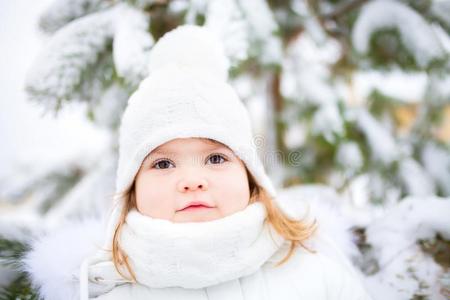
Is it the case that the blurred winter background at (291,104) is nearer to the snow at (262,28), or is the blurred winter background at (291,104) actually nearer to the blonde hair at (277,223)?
the snow at (262,28)

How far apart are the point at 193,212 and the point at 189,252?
0.09 meters

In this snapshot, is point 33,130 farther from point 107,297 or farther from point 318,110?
point 318,110

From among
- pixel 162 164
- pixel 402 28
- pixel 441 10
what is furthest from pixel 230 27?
pixel 441 10

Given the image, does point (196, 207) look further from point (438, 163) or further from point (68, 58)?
point (438, 163)

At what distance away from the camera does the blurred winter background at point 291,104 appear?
2.96 feet

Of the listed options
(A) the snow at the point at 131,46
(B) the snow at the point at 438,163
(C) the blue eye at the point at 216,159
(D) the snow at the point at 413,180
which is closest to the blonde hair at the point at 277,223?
(C) the blue eye at the point at 216,159

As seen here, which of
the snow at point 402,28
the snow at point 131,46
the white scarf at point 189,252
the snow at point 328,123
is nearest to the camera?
the white scarf at point 189,252

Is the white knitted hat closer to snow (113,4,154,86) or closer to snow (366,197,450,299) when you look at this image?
snow (113,4,154,86)

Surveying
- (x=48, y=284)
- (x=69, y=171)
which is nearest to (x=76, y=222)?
(x=48, y=284)

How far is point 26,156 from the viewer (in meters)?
1.74

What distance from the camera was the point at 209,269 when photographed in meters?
0.80

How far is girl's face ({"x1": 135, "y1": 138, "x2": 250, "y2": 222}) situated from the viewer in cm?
83

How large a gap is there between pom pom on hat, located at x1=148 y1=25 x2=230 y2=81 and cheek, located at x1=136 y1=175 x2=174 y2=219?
27 cm

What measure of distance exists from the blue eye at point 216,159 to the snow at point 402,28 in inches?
23.6
